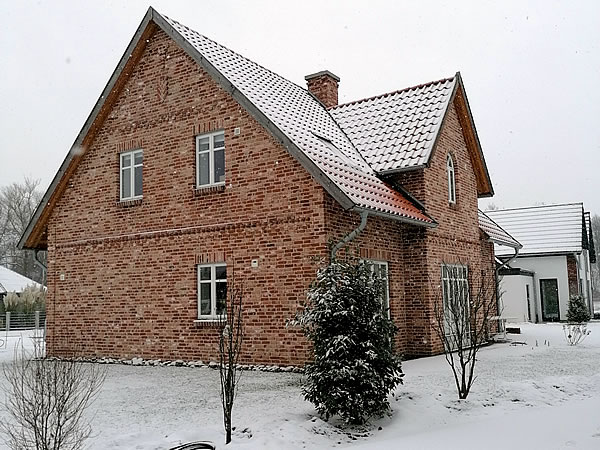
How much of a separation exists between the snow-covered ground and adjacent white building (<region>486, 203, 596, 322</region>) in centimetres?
1762

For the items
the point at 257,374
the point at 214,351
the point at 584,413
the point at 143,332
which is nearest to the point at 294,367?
the point at 257,374

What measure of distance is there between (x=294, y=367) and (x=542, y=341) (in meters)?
9.78

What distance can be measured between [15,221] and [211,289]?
54224 millimetres

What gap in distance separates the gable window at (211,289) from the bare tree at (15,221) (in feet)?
171

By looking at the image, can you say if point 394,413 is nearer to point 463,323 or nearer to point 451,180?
point 463,323

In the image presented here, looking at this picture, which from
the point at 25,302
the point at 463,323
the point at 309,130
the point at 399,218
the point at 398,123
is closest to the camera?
the point at 463,323

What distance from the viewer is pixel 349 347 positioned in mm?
8133

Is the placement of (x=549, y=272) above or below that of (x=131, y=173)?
below

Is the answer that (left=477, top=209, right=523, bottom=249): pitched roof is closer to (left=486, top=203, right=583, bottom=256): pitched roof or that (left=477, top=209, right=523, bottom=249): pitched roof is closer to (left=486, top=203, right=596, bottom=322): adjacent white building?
(left=486, top=203, right=596, bottom=322): adjacent white building

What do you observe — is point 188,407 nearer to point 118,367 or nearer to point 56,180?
point 118,367

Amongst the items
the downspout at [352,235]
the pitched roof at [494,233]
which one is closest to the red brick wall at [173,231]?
the downspout at [352,235]

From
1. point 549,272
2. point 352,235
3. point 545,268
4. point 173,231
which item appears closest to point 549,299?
point 549,272

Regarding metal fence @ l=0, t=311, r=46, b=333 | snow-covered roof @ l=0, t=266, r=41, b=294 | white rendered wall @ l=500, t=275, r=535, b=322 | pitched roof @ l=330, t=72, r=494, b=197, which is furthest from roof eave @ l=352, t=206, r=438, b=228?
snow-covered roof @ l=0, t=266, r=41, b=294

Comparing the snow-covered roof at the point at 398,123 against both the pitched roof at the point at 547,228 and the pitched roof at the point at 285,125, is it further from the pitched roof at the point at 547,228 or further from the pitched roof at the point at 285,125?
the pitched roof at the point at 547,228
